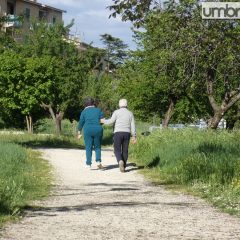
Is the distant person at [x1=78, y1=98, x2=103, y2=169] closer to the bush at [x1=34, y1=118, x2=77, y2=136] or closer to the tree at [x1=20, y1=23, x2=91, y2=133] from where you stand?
the tree at [x1=20, y1=23, x2=91, y2=133]

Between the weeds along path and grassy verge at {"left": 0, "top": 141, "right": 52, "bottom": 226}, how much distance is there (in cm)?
23

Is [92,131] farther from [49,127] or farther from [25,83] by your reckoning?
[49,127]

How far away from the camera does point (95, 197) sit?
8.59 metres

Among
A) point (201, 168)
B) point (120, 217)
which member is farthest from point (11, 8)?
point (120, 217)

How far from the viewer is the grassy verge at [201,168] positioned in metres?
8.73

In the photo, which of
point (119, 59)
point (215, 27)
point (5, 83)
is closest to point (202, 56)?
point (215, 27)

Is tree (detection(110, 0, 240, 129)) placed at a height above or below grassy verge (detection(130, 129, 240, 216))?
above

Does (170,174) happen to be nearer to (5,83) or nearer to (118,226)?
(118,226)

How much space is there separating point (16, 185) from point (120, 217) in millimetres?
2578

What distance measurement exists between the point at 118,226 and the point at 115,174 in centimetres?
619

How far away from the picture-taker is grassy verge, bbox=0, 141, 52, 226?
6.99 metres

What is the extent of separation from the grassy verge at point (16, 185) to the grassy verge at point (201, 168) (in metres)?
2.54

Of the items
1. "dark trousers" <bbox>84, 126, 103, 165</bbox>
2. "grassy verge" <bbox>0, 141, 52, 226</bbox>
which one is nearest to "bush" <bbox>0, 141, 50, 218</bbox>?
"grassy verge" <bbox>0, 141, 52, 226</bbox>

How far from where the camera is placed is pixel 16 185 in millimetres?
8727
